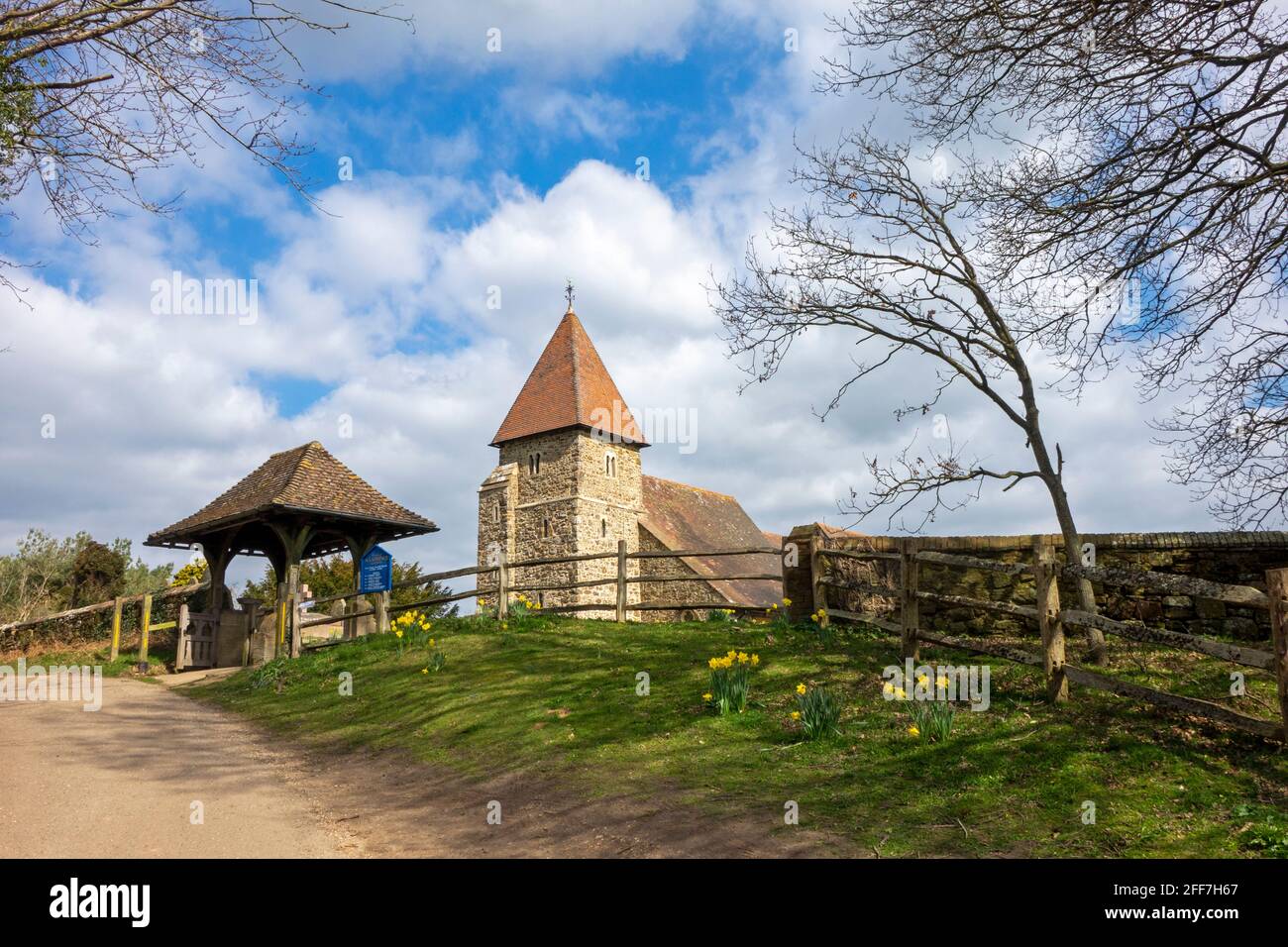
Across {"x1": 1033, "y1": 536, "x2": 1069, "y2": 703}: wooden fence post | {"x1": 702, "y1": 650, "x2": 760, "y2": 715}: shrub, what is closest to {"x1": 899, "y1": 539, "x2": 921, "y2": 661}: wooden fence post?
{"x1": 1033, "y1": 536, "x2": 1069, "y2": 703}: wooden fence post

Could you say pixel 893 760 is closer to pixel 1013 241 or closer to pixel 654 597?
pixel 1013 241

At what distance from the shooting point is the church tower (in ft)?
111

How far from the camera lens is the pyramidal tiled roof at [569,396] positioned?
35531 mm

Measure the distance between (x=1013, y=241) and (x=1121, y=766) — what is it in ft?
15.6

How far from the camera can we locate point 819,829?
5582 millimetres

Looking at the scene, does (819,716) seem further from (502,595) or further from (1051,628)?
(502,595)

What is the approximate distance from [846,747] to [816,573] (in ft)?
17.5

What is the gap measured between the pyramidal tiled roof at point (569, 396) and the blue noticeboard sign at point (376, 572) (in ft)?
58.1

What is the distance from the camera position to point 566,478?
34562 millimetres

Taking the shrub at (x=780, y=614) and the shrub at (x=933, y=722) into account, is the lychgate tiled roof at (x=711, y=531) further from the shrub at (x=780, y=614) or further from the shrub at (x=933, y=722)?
the shrub at (x=933, y=722)

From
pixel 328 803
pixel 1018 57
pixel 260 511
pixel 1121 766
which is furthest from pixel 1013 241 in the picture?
pixel 260 511

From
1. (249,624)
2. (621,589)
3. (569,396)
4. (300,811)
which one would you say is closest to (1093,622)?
(300,811)

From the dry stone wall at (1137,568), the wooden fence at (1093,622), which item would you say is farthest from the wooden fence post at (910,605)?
the dry stone wall at (1137,568)

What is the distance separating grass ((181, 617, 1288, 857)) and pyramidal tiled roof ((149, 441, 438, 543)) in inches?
204
